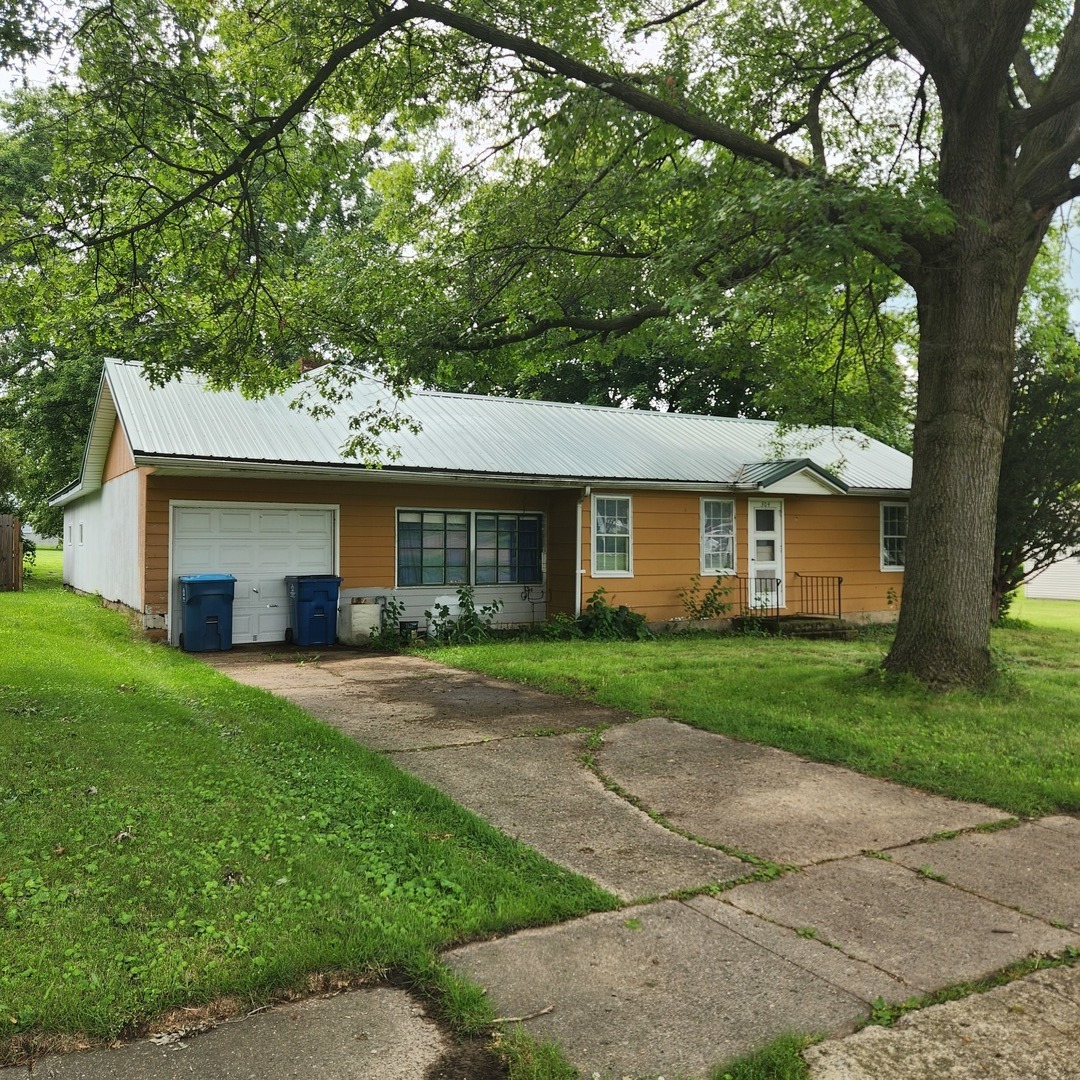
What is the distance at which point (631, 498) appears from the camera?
52.9 feet

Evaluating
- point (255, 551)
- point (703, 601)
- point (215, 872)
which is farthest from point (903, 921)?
point (703, 601)

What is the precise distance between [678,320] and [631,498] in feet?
25.5

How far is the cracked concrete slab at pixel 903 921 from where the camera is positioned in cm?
341

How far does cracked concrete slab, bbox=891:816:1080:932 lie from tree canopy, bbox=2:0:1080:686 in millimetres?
3709

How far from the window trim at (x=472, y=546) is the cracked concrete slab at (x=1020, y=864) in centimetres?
1092

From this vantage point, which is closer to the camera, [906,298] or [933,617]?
[933,617]

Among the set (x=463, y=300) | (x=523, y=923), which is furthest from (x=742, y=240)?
(x=523, y=923)

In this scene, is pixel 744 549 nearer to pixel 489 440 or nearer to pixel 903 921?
pixel 489 440

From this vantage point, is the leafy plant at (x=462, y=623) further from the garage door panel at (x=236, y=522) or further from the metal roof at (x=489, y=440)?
the garage door panel at (x=236, y=522)

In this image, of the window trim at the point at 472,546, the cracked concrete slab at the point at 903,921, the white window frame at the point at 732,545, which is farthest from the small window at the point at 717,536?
the cracked concrete slab at the point at 903,921

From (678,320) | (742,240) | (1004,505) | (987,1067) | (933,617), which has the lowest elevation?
(987,1067)

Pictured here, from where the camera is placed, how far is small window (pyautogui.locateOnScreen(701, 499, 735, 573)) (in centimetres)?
1705

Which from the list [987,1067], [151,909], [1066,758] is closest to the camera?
[987,1067]

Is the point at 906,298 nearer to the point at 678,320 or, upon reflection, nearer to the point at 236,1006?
the point at 678,320
